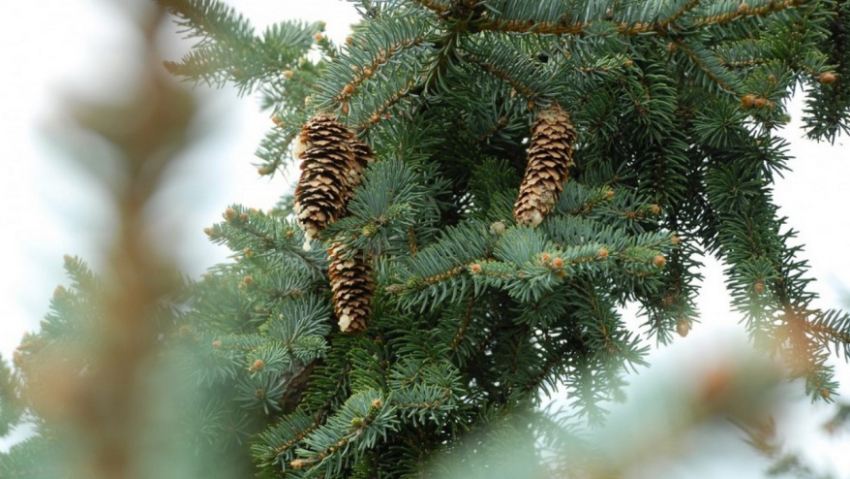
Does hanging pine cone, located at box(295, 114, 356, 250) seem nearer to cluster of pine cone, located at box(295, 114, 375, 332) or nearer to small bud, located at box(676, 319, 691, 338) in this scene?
cluster of pine cone, located at box(295, 114, 375, 332)

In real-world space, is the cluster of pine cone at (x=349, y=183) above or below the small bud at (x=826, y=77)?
above

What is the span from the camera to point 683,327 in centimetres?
62

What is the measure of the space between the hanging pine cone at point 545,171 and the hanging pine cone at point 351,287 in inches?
5.0

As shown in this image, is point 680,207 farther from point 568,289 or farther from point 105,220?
point 105,220

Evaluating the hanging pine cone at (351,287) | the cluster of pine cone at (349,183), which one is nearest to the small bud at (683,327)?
the cluster of pine cone at (349,183)

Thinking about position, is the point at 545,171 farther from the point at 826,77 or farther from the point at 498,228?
the point at 826,77

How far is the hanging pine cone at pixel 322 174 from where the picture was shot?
0.56 metres

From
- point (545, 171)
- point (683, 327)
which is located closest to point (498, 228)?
point (545, 171)

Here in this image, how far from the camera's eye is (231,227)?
Result: 1.94ft

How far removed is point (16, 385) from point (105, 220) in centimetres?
27

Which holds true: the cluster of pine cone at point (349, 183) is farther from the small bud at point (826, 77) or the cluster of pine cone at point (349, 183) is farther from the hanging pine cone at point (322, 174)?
the small bud at point (826, 77)

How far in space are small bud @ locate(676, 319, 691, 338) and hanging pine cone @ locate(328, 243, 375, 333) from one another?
0.78ft

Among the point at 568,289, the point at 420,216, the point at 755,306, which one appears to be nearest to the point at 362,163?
the point at 420,216

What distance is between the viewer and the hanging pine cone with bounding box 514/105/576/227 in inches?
23.0
